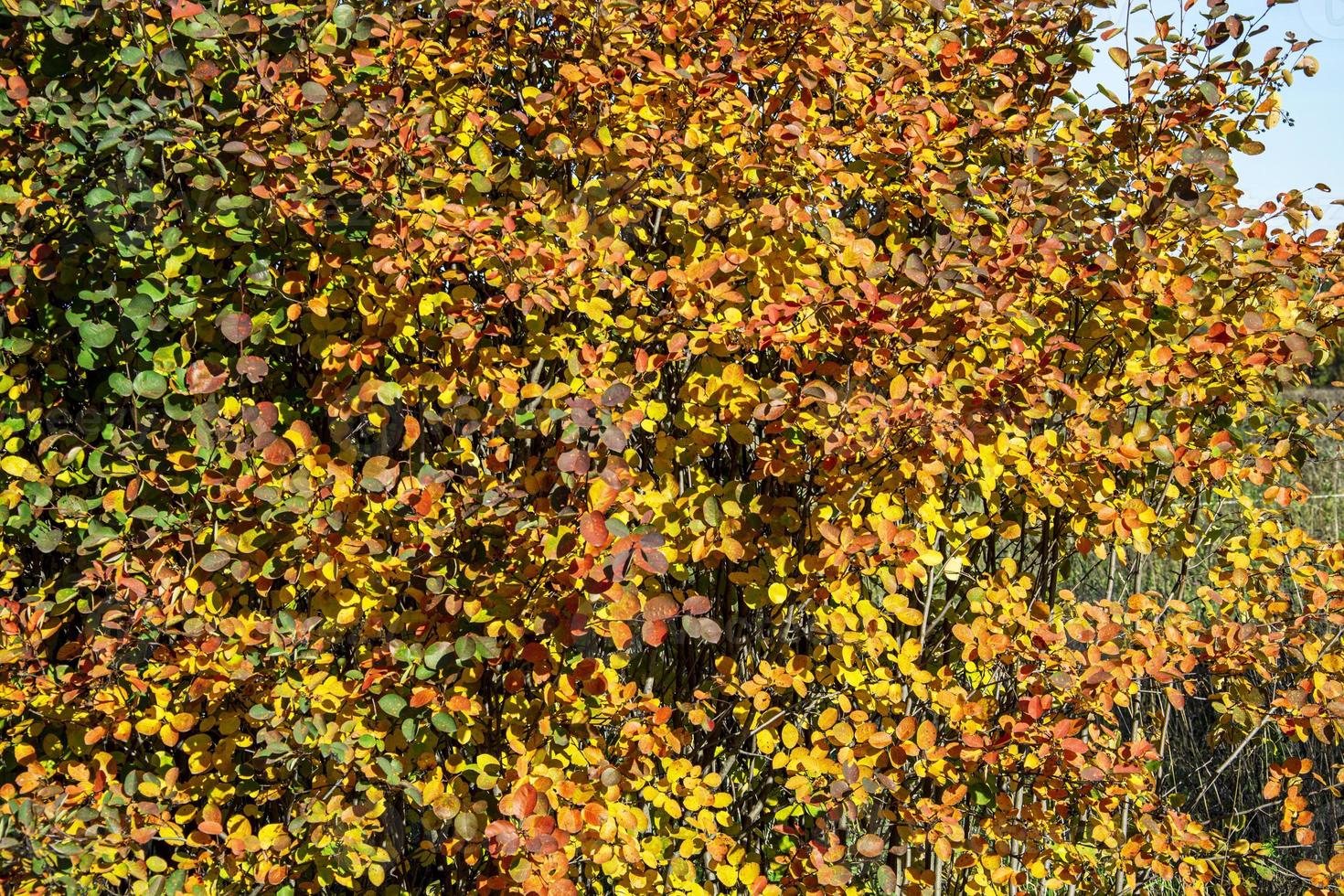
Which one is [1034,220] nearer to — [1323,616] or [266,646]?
[1323,616]

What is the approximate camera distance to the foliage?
2213 millimetres

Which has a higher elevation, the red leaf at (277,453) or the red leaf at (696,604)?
the red leaf at (277,453)

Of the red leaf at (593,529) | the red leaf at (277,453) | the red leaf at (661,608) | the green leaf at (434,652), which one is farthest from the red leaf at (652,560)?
the red leaf at (277,453)

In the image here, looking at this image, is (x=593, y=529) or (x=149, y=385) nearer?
(x=593, y=529)

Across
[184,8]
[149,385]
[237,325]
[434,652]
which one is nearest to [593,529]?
[434,652]

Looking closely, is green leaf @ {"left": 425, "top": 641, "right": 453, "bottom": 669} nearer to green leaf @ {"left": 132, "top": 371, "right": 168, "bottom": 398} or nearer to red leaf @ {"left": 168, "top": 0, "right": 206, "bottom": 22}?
green leaf @ {"left": 132, "top": 371, "right": 168, "bottom": 398}

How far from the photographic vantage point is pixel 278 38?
2418 mm

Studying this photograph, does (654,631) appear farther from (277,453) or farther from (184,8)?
(184,8)

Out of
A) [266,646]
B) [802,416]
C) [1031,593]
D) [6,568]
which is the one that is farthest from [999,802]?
[6,568]

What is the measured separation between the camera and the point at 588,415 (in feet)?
6.40

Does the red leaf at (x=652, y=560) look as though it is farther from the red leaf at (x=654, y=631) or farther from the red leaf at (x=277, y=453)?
the red leaf at (x=277, y=453)

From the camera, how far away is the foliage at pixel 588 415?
221 centimetres

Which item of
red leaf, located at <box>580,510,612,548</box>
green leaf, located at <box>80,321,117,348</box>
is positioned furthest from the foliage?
red leaf, located at <box>580,510,612,548</box>

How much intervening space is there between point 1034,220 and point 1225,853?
6.29 ft
